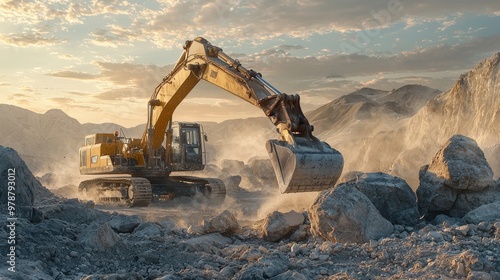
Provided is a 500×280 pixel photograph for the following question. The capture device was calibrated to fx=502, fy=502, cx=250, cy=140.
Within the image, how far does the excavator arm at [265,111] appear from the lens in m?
8.41

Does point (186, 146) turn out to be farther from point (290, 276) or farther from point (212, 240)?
point (290, 276)

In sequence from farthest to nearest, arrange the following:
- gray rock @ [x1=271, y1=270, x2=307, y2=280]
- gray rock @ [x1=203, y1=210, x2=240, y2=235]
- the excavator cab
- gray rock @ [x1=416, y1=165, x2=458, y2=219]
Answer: the excavator cab, gray rock @ [x1=416, y1=165, x2=458, y2=219], gray rock @ [x1=203, y1=210, x2=240, y2=235], gray rock @ [x1=271, y1=270, x2=307, y2=280]

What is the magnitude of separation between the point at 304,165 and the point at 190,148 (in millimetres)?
8810

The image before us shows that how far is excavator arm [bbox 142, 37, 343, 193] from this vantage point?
8406 mm

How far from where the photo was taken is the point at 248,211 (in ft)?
47.5

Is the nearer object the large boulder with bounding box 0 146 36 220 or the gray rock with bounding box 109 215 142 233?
the large boulder with bounding box 0 146 36 220

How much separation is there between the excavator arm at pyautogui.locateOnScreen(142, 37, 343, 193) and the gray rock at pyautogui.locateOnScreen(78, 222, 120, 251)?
2888mm

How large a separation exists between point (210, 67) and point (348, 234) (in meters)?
6.62

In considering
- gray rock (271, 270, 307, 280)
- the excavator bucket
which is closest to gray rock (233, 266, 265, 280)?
gray rock (271, 270, 307, 280)

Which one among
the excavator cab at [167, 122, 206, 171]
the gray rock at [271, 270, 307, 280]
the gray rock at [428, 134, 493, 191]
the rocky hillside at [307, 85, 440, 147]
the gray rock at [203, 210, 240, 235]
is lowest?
the gray rock at [271, 270, 307, 280]

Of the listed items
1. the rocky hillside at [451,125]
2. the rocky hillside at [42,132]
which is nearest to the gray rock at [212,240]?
the rocky hillside at [451,125]

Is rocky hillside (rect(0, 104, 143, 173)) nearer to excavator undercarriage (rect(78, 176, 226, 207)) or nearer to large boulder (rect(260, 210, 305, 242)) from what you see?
excavator undercarriage (rect(78, 176, 226, 207))

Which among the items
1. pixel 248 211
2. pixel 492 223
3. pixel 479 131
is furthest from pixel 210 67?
pixel 479 131

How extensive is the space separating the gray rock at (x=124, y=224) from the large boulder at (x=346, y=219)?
10.4ft
